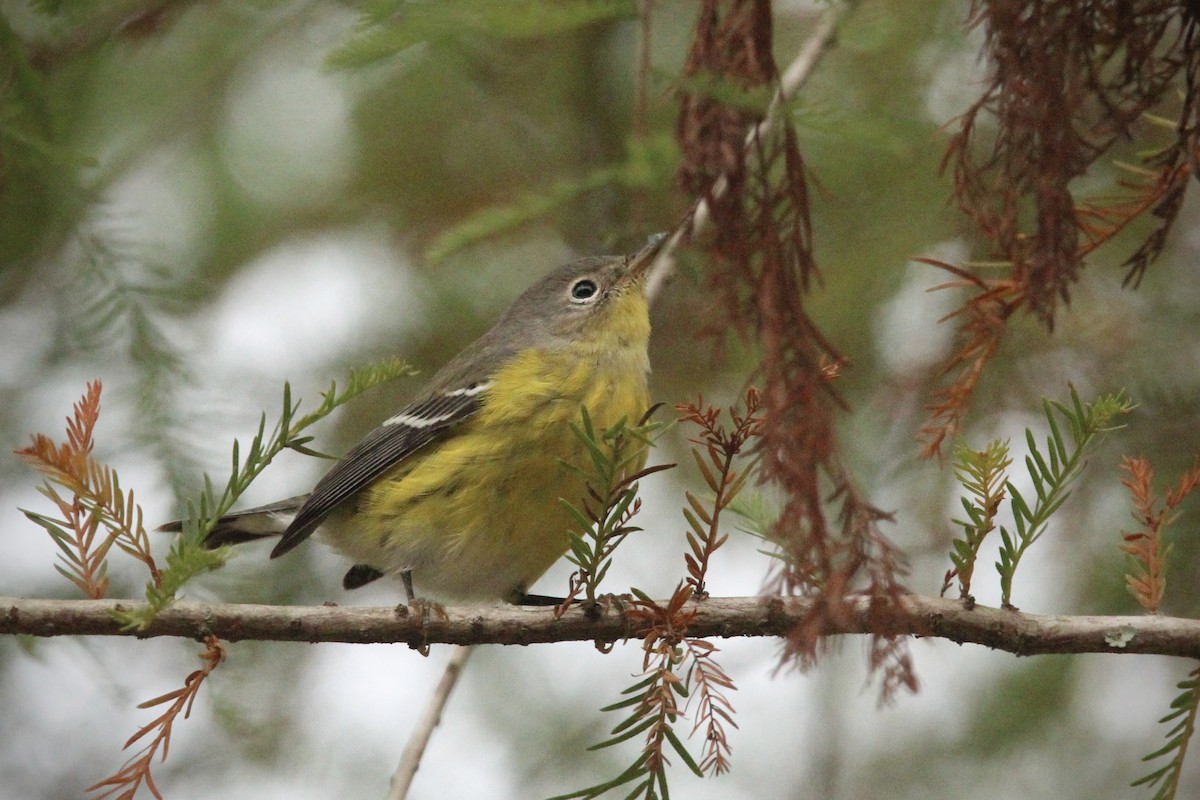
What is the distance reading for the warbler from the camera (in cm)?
399

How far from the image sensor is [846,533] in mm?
1780

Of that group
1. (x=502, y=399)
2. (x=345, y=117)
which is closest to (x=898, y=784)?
(x=502, y=399)

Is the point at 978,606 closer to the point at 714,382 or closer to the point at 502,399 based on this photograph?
the point at 502,399

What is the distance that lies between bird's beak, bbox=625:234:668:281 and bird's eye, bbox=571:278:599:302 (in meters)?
0.17

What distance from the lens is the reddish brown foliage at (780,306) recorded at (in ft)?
5.63

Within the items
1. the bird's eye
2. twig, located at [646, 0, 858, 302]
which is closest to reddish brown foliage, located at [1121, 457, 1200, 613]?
twig, located at [646, 0, 858, 302]

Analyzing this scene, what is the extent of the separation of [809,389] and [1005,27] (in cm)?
73

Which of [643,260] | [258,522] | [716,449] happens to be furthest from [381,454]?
[716,449]

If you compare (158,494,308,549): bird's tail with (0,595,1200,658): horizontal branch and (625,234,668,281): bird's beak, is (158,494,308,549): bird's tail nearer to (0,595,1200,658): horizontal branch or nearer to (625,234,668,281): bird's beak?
(625,234,668,281): bird's beak

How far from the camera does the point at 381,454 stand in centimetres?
443

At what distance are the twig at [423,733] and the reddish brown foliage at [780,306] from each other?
1252 millimetres

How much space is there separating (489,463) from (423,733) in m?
1.25

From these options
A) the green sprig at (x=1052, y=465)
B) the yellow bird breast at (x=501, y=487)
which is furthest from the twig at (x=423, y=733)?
the green sprig at (x=1052, y=465)

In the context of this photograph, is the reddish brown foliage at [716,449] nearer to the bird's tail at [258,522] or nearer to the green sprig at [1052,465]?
the green sprig at [1052,465]
